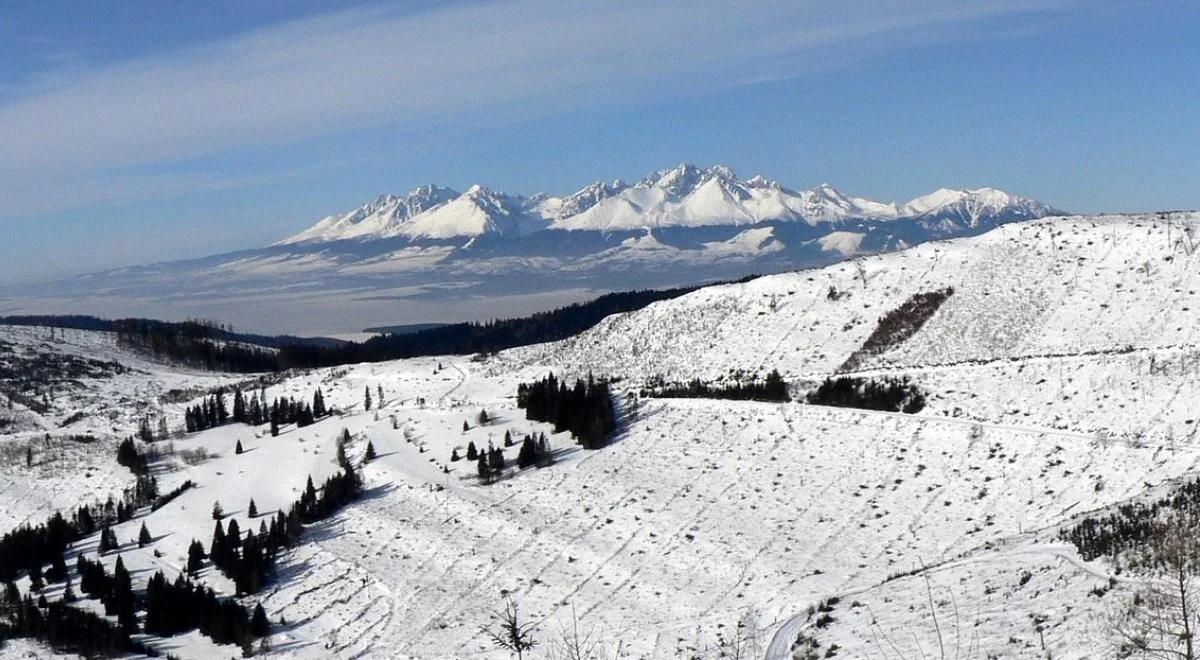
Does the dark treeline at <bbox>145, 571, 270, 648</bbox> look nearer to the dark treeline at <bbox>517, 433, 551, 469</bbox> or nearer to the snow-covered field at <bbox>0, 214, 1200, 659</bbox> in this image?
the snow-covered field at <bbox>0, 214, 1200, 659</bbox>

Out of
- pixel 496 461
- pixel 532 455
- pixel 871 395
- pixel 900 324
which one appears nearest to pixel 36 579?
pixel 496 461

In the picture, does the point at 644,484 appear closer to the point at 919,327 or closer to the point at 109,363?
the point at 919,327

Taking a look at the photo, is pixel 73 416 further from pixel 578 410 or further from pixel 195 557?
pixel 578 410

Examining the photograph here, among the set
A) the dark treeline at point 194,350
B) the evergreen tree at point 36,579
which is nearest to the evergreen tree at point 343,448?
the evergreen tree at point 36,579

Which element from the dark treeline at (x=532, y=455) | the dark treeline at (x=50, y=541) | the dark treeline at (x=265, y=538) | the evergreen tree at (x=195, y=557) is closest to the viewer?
the dark treeline at (x=265, y=538)

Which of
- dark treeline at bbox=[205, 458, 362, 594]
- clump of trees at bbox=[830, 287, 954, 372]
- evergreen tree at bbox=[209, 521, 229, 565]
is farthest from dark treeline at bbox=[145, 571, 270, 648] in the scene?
clump of trees at bbox=[830, 287, 954, 372]

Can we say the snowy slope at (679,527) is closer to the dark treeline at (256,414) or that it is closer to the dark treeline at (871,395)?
the dark treeline at (871,395)

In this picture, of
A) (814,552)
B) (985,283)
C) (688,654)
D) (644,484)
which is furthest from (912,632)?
(985,283)
